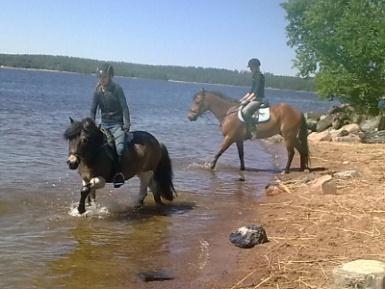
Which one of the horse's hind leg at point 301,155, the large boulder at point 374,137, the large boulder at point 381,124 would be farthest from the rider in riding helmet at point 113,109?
the large boulder at point 381,124

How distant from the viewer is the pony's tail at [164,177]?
376 inches

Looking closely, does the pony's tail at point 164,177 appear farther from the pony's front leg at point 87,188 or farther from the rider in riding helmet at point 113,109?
the pony's front leg at point 87,188

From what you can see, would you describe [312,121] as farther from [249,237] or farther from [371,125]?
[249,237]

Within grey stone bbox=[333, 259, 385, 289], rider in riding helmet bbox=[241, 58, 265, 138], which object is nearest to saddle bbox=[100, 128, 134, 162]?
grey stone bbox=[333, 259, 385, 289]

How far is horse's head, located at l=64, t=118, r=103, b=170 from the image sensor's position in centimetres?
767

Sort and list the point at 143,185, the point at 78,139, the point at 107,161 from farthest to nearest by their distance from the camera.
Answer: the point at 143,185 → the point at 107,161 → the point at 78,139

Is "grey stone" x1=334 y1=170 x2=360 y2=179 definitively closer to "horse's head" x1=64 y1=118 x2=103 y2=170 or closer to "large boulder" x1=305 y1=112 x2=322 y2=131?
"horse's head" x1=64 y1=118 x2=103 y2=170

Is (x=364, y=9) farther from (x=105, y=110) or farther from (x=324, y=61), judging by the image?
(x=105, y=110)

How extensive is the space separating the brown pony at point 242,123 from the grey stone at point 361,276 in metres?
9.19

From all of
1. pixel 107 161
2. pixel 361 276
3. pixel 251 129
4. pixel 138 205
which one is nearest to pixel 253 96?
pixel 251 129

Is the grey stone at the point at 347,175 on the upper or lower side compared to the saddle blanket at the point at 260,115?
lower

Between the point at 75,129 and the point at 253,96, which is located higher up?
the point at 253,96

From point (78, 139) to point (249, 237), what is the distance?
9.53ft

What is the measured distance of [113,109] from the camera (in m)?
8.66
